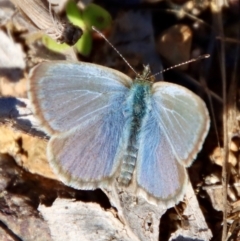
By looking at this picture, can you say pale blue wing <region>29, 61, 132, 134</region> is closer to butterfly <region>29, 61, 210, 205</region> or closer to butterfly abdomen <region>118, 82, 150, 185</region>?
butterfly <region>29, 61, 210, 205</region>

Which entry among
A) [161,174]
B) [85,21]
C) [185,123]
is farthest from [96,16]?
[161,174]

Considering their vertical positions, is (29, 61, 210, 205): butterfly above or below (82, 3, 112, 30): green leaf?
below

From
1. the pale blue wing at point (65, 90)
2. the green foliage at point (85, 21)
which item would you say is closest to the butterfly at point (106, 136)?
the pale blue wing at point (65, 90)

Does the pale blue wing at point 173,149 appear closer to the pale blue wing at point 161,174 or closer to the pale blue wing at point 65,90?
the pale blue wing at point 161,174

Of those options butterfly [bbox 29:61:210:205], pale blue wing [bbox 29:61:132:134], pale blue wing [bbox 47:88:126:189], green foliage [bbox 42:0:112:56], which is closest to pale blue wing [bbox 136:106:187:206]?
butterfly [bbox 29:61:210:205]

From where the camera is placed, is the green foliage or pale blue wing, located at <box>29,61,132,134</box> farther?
the green foliage

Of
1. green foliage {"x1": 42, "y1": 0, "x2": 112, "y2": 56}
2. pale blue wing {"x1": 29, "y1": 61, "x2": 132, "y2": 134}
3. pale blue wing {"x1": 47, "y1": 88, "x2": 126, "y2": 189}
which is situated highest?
green foliage {"x1": 42, "y1": 0, "x2": 112, "y2": 56}

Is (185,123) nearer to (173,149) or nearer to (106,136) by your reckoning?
(173,149)
